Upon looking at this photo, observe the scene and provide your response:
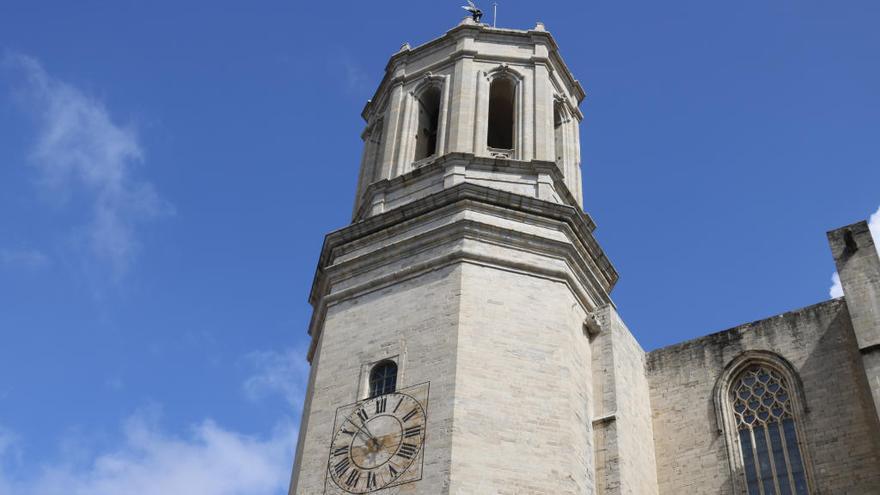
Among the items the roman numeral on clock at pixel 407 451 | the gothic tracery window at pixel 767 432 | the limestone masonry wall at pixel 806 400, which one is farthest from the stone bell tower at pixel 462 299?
the gothic tracery window at pixel 767 432

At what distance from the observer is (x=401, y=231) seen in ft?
63.7

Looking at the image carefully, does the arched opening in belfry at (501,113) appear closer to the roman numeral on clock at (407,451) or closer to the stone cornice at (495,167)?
the stone cornice at (495,167)

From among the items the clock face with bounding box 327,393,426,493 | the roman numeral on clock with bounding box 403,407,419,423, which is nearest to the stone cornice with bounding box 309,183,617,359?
the clock face with bounding box 327,393,426,493

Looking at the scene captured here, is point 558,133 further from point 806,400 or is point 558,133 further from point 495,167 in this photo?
point 806,400

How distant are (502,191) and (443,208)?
1.11 metres

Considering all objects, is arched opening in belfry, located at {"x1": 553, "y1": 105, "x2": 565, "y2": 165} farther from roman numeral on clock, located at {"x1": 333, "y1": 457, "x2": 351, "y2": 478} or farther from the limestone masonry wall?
roman numeral on clock, located at {"x1": 333, "y1": 457, "x2": 351, "y2": 478}

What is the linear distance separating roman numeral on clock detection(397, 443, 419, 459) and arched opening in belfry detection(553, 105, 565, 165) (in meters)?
8.74

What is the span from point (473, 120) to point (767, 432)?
825cm

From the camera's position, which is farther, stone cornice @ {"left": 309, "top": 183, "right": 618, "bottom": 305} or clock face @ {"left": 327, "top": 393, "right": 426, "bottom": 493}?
stone cornice @ {"left": 309, "top": 183, "right": 618, "bottom": 305}

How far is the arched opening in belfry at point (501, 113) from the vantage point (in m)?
23.1

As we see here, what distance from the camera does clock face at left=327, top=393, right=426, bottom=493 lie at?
15.9 m

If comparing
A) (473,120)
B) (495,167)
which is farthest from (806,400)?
(473,120)

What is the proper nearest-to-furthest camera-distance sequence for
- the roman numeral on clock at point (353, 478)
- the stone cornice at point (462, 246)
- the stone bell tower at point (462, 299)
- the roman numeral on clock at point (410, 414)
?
the stone bell tower at point (462, 299) → the roman numeral on clock at point (353, 478) → the roman numeral on clock at point (410, 414) → the stone cornice at point (462, 246)

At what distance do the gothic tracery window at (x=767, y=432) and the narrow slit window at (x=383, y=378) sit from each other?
6.03m
